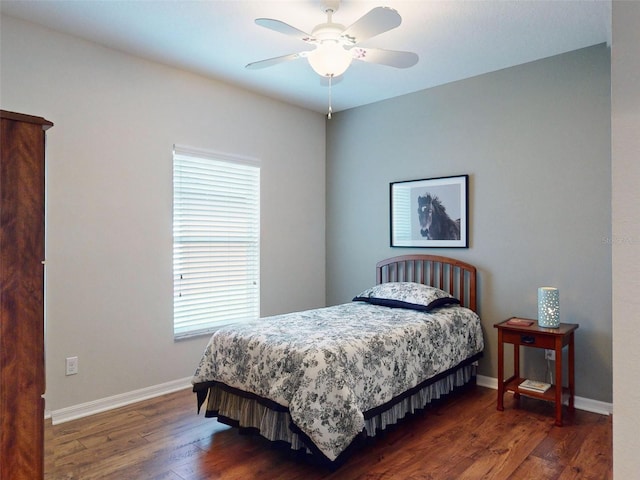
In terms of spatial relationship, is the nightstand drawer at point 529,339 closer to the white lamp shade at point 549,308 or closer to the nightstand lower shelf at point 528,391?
the white lamp shade at point 549,308

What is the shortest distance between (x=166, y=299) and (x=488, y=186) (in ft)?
9.34

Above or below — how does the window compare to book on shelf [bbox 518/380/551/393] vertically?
above

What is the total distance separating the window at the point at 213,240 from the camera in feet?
11.4

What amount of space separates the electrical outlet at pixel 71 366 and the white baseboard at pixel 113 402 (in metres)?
0.24

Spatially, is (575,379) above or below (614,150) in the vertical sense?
below

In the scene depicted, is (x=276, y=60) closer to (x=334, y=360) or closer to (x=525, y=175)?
(x=334, y=360)

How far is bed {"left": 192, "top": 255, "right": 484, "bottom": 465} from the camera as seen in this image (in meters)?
2.10

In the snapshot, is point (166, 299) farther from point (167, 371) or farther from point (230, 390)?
point (230, 390)

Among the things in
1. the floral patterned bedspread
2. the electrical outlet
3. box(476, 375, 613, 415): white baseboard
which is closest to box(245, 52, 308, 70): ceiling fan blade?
the floral patterned bedspread

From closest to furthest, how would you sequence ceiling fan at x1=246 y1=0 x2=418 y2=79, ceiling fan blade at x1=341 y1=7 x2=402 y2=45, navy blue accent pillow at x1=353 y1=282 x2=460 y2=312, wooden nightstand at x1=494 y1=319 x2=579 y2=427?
ceiling fan blade at x1=341 y1=7 x2=402 y2=45 < ceiling fan at x1=246 y1=0 x2=418 y2=79 < wooden nightstand at x1=494 y1=319 x2=579 y2=427 < navy blue accent pillow at x1=353 y1=282 x2=460 y2=312

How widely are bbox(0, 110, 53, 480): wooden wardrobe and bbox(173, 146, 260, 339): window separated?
2093 millimetres

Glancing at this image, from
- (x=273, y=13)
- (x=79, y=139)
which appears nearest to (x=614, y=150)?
(x=273, y=13)

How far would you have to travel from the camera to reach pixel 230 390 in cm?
254

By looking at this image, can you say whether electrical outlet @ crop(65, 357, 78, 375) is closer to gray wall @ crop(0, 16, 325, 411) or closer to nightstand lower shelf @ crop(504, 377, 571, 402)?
gray wall @ crop(0, 16, 325, 411)
